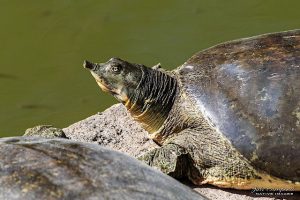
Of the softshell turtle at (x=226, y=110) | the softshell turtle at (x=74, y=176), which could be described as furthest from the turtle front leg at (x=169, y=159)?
the softshell turtle at (x=74, y=176)

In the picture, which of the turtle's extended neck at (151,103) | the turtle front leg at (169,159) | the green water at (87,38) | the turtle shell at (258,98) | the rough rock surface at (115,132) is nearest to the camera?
the turtle shell at (258,98)

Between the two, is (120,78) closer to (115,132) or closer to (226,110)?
(115,132)

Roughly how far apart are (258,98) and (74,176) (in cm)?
160

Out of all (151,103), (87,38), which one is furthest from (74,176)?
(87,38)

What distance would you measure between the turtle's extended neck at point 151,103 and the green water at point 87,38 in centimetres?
136

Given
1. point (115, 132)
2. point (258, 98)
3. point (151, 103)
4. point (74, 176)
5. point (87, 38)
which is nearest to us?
point (74, 176)

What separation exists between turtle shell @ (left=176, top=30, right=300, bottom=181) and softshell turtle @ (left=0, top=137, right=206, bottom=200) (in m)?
1.18

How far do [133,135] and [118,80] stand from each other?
43cm

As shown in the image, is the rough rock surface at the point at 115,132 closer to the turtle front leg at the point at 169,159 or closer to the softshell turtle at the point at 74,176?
the turtle front leg at the point at 169,159

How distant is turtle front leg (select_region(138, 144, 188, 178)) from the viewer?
3506mm

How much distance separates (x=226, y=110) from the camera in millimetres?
3381

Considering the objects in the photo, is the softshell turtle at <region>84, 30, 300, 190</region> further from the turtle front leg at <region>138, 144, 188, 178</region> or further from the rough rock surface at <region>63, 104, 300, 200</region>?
the rough rock surface at <region>63, 104, 300, 200</region>

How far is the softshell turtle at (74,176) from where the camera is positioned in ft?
6.40

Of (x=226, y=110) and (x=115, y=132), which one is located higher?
(x=226, y=110)
